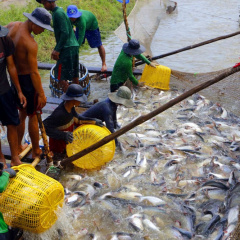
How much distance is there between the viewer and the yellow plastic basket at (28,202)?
3.18m

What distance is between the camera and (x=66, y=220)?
12.3 ft

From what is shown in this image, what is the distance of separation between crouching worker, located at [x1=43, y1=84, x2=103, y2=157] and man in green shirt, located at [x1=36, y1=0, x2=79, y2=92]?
6.30ft

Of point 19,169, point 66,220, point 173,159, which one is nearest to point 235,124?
point 173,159

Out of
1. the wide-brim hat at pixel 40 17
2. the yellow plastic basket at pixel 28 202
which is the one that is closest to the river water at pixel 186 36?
the wide-brim hat at pixel 40 17

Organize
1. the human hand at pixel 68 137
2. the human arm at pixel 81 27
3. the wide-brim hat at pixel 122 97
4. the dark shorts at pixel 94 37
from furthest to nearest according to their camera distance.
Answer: the dark shorts at pixel 94 37 < the human arm at pixel 81 27 < the wide-brim hat at pixel 122 97 < the human hand at pixel 68 137

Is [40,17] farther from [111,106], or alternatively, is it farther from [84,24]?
[84,24]

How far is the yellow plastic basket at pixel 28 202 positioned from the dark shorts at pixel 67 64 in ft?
11.5

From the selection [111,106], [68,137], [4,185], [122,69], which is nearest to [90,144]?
[68,137]

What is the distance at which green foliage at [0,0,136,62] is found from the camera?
11945mm

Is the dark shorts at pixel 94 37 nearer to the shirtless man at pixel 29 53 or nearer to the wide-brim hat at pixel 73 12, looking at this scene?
the wide-brim hat at pixel 73 12

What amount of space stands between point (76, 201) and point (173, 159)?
182cm

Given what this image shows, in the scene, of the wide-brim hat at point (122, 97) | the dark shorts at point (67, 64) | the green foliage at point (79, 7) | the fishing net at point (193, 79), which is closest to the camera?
the wide-brim hat at point (122, 97)

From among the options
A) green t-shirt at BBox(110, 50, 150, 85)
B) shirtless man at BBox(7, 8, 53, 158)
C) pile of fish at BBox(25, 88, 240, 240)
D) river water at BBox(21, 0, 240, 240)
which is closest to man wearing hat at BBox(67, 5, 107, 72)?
green t-shirt at BBox(110, 50, 150, 85)

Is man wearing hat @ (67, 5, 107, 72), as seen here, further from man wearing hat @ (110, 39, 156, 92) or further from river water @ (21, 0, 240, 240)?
river water @ (21, 0, 240, 240)
